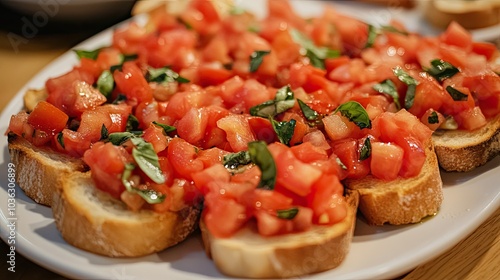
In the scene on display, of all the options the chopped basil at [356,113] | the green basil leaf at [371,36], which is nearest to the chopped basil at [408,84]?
the chopped basil at [356,113]

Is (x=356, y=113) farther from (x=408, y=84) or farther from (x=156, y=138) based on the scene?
(x=156, y=138)

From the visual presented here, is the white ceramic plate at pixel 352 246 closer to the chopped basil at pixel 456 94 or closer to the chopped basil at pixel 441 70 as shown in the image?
the chopped basil at pixel 456 94

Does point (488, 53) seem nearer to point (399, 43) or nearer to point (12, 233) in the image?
point (399, 43)

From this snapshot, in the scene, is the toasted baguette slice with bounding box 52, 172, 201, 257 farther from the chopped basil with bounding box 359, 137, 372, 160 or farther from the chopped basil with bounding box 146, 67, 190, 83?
the chopped basil with bounding box 146, 67, 190, 83

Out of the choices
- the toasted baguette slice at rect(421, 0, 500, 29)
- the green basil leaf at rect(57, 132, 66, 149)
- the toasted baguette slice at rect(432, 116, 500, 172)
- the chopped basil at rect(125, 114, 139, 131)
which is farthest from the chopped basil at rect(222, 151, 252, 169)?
the toasted baguette slice at rect(421, 0, 500, 29)

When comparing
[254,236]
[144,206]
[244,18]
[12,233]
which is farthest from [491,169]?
[12,233]

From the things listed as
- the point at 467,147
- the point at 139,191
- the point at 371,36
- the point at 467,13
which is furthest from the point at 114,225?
the point at 467,13
